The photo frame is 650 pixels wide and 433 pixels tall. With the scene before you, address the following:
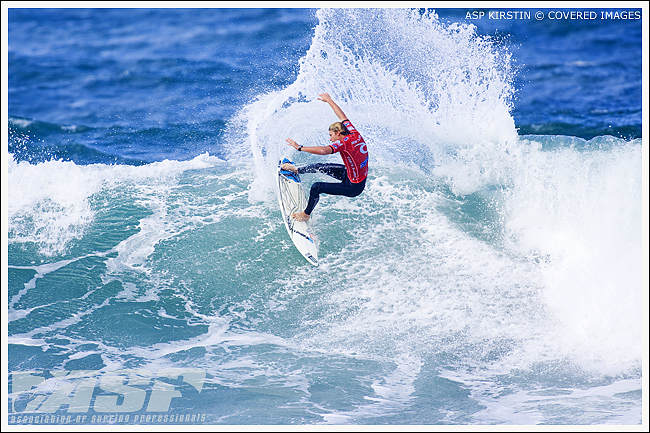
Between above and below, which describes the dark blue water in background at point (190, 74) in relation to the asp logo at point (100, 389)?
above

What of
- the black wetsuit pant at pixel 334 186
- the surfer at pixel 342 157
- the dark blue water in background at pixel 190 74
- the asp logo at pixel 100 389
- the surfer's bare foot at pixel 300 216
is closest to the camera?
the asp logo at pixel 100 389

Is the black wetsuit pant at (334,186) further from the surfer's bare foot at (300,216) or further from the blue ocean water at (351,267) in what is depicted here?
the blue ocean water at (351,267)

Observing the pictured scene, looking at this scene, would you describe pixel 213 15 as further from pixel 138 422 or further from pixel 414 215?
pixel 138 422

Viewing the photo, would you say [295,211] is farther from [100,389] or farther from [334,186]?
[100,389]

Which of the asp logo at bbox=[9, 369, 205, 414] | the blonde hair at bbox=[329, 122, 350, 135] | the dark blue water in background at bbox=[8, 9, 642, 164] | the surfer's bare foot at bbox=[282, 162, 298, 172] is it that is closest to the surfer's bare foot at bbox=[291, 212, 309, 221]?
the surfer's bare foot at bbox=[282, 162, 298, 172]

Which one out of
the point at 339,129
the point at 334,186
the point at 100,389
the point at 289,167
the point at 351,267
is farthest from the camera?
the point at 289,167

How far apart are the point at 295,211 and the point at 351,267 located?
1.23 metres

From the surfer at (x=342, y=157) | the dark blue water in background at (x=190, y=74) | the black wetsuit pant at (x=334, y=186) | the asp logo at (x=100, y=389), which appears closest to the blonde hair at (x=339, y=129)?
the surfer at (x=342, y=157)

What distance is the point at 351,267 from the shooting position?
28.4 feet

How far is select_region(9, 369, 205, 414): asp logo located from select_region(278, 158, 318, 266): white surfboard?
7.81 ft

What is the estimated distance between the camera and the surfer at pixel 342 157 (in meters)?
7.63

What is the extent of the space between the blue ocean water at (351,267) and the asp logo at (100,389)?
1.0 inches

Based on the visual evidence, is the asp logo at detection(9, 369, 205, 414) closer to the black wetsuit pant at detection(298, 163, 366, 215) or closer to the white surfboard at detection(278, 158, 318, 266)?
the white surfboard at detection(278, 158, 318, 266)

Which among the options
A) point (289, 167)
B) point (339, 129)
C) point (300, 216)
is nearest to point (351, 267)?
point (300, 216)
